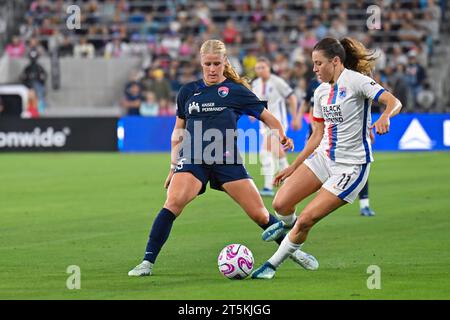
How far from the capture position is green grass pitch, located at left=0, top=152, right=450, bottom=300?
9844mm

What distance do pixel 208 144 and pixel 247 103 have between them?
613 mm

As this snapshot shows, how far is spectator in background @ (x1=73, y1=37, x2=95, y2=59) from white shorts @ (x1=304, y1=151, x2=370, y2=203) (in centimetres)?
2672

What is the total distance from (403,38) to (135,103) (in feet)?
30.0

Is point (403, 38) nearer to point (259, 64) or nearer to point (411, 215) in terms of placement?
point (259, 64)

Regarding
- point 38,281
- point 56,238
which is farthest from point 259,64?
point 38,281

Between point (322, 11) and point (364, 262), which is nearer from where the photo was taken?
point (364, 262)

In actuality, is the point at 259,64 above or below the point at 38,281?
above

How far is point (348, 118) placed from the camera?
1033cm

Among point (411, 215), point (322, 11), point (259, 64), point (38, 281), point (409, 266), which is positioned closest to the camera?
point (38, 281)

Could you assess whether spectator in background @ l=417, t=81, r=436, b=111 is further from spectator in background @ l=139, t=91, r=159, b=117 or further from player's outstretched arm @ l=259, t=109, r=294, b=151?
player's outstretched arm @ l=259, t=109, r=294, b=151

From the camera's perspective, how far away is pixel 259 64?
19.7 meters

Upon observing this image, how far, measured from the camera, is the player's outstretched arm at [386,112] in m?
9.27

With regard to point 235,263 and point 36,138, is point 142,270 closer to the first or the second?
point 235,263
